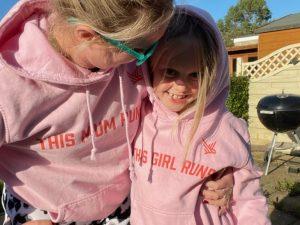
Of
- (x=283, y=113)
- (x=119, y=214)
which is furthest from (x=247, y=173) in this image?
(x=283, y=113)

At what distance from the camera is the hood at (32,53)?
1.47 meters

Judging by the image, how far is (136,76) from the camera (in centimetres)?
192

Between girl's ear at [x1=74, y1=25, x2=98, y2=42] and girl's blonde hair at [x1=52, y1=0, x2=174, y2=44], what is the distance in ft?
0.09

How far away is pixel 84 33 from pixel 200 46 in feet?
2.16

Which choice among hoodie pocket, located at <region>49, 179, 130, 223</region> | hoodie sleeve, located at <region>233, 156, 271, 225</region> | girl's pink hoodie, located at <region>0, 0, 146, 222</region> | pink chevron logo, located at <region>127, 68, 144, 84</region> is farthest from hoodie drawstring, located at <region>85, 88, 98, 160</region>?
hoodie sleeve, located at <region>233, 156, 271, 225</region>

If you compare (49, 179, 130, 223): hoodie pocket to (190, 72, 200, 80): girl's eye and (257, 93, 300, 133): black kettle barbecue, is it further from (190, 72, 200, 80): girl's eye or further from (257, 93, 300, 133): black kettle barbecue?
(257, 93, 300, 133): black kettle barbecue

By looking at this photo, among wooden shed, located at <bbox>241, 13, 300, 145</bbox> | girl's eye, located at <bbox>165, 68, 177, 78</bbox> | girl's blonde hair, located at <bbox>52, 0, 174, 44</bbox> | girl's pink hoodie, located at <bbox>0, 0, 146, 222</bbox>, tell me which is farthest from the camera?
wooden shed, located at <bbox>241, 13, 300, 145</bbox>

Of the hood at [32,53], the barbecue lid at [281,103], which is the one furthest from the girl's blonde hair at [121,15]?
the barbecue lid at [281,103]

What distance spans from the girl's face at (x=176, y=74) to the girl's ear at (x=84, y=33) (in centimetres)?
51

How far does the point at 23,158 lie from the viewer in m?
1.70

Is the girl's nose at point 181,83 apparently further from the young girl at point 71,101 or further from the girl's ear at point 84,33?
the girl's ear at point 84,33

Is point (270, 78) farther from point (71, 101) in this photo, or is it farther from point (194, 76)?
point (71, 101)

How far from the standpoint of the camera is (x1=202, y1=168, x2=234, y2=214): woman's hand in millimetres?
1967

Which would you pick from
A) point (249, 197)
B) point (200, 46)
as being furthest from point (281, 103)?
point (200, 46)
